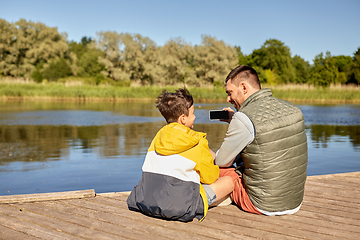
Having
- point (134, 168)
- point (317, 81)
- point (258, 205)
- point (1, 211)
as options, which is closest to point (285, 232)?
point (258, 205)

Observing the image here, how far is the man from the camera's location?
2.38 metres

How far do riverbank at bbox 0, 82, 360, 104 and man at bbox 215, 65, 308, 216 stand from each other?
25.6 meters

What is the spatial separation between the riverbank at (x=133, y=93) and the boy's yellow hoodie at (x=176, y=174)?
25722mm

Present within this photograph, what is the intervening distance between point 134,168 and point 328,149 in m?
5.29

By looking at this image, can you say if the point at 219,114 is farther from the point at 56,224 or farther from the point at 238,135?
the point at 56,224

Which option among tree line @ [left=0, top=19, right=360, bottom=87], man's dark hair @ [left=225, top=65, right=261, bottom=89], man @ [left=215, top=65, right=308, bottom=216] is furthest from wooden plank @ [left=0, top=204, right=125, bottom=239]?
tree line @ [left=0, top=19, right=360, bottom=87]

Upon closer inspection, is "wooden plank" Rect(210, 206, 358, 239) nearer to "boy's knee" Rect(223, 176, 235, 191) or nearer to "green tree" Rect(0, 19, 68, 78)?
"boy's knee" Rect(223, 176, 235, 191)

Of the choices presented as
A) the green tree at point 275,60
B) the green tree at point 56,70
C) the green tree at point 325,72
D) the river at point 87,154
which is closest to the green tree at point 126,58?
the green tree at point 56,70

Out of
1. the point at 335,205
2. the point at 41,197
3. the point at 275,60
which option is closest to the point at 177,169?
the point at 41,197

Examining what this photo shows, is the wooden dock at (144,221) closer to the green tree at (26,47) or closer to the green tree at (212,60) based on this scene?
the green tree at (212,60)

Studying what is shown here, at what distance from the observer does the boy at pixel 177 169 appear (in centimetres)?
244

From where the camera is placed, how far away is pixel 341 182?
151 inches

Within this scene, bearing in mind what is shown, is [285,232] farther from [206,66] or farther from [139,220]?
[206,66]

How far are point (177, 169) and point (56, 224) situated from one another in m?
1.05
